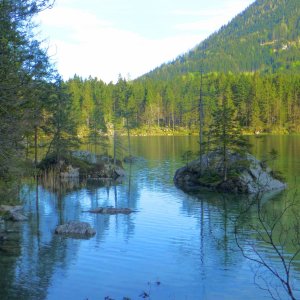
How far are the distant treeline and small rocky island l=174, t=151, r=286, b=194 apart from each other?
75.2m

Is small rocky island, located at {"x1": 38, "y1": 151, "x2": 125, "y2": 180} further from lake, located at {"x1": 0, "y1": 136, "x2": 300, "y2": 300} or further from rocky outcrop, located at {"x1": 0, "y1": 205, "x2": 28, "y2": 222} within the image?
rocky outcrop, located at {"x1": 0, "y1": 205, "x2": 28, "y2": 222}

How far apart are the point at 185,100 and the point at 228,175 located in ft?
337

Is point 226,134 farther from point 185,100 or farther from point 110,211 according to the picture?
point 185,100

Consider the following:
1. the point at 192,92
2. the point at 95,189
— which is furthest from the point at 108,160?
the point at 192,92

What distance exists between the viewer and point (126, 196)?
34.9 meters

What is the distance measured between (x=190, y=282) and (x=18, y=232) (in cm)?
1012

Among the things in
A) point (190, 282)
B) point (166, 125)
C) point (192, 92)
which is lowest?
point (190, 282)

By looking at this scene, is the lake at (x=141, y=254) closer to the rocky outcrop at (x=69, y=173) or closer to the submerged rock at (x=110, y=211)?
the submerged rock at (x=110, y=211)

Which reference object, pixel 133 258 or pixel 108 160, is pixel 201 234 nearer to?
pixel 133 258

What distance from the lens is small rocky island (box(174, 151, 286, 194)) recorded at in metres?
36.7

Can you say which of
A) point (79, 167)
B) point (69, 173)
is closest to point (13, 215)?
point (69, 173)

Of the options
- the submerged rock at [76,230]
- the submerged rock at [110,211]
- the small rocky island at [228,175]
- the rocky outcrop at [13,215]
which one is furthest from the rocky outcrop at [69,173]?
the submerged rock at [76,230]

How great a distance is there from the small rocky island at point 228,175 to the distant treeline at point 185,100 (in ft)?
247

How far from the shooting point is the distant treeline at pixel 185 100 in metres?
123
